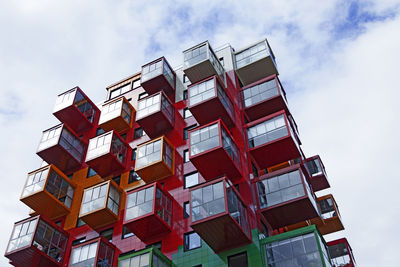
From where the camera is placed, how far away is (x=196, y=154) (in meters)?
31.2

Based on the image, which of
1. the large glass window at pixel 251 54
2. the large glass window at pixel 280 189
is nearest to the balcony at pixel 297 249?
the large glass window at pixel 280 189

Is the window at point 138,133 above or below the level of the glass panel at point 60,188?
above

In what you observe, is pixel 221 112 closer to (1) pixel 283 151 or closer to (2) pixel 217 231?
(1) pixel 283 151

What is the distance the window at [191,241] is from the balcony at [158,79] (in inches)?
640

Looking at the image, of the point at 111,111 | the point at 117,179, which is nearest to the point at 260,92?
the point at 117,179

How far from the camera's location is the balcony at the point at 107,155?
122 ft

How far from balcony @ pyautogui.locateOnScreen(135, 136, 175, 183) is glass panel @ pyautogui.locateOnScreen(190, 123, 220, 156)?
10.8 feet

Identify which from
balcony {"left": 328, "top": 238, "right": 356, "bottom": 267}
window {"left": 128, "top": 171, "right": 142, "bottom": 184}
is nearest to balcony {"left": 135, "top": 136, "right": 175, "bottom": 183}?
window {"left": 128, "top": 171, "right": 142, "bottom": 184}

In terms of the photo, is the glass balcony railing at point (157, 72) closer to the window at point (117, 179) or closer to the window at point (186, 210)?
the window at point (117, 179)

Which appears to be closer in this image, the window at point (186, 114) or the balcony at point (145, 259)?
the balcony at point (145, 259)

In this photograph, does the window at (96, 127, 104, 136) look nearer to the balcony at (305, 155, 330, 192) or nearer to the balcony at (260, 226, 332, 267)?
the balcony at (305, 155, 330, 192)

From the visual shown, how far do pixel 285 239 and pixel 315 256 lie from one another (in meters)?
2.25

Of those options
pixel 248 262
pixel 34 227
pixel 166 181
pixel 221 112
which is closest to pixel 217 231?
pixel 248 262

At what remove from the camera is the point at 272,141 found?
32.2m
